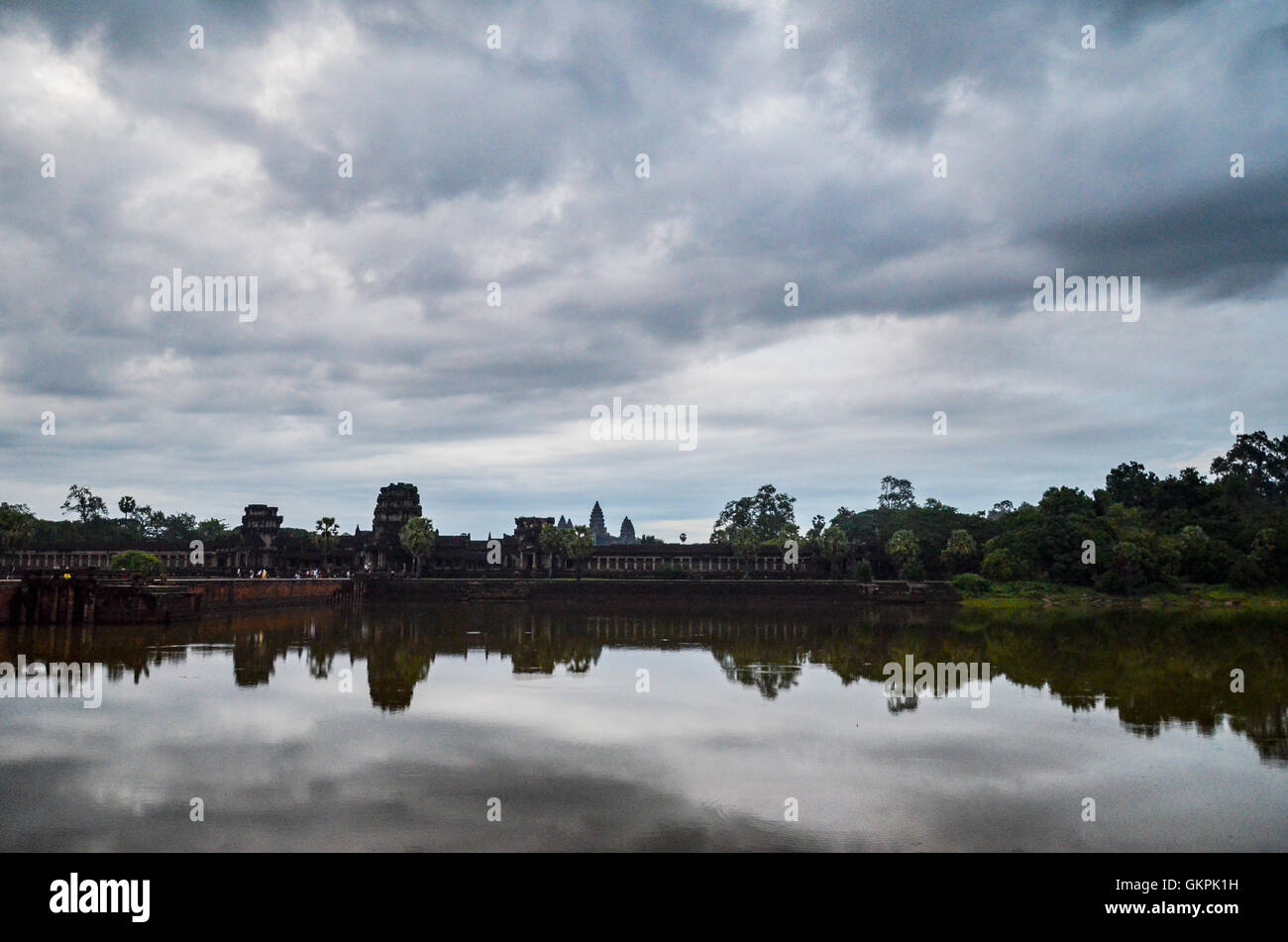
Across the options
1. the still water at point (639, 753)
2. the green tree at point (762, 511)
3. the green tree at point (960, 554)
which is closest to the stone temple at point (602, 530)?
the green tree at point (762, 511)

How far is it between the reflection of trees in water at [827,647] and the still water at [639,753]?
247mm

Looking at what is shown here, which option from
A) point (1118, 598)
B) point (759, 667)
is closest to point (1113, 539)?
point (1118, 598)

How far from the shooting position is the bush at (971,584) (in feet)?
219

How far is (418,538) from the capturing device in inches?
3214

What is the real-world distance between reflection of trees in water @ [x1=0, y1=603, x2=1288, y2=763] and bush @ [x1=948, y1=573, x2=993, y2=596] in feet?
39.3

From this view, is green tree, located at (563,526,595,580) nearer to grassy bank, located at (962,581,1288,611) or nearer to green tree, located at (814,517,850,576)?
green tree, located at (814,517,850,576)

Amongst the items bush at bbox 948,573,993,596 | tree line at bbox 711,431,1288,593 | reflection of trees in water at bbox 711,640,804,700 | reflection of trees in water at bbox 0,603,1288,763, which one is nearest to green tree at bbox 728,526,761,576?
tree line at bbox 711,431,1288,593

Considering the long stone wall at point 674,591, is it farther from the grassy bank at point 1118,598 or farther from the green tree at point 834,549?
the green tree at point 834,549

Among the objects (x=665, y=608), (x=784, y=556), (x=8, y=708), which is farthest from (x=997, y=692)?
(x=784, y=556)

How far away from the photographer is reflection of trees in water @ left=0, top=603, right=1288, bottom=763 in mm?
22062

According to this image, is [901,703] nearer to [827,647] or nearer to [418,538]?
[827,647]
